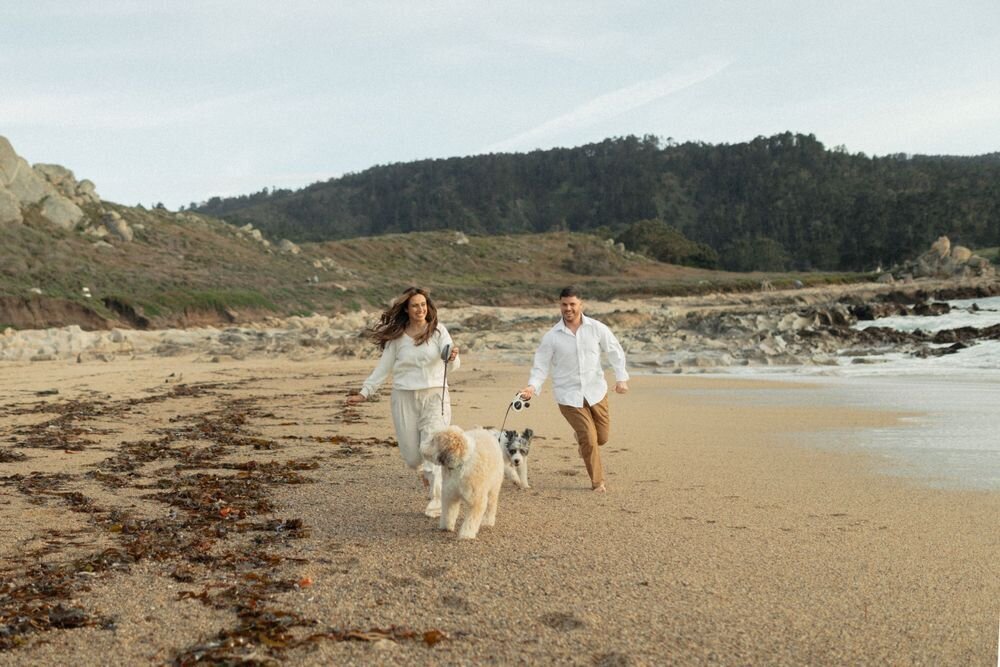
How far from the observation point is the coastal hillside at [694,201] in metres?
94.1

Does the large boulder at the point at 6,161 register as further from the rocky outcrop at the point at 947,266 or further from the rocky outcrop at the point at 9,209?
the rocky outcrop at the point at 947,266

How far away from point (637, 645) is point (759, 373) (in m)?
14.9

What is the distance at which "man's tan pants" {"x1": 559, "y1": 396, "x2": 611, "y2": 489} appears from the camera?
768 cm

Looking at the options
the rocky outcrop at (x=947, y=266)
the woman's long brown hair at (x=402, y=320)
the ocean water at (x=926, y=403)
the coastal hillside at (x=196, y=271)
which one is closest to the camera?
the woman's long brown hair at (x=402, y=320)

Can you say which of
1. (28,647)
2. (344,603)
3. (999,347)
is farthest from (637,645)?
(999,347)

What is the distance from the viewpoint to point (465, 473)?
19.9ft

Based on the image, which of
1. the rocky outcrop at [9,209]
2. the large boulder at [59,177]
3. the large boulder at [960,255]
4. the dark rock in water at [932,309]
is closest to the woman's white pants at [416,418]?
the dark rock in water at [932,309]

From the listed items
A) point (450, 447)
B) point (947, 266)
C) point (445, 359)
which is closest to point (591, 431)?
point (445, 359)

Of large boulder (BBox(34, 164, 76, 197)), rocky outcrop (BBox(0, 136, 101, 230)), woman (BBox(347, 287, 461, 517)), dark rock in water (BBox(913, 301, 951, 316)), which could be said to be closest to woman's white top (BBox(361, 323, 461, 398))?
woman (BBox(347, 287, 461, 517))

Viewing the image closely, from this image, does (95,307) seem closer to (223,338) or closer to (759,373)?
(223,338)

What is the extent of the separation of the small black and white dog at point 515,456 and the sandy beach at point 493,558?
6.4 inches

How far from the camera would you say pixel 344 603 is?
4727 mm

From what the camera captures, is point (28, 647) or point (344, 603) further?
point (344, 603)

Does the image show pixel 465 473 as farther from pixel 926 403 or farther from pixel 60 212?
pixel 60 212
